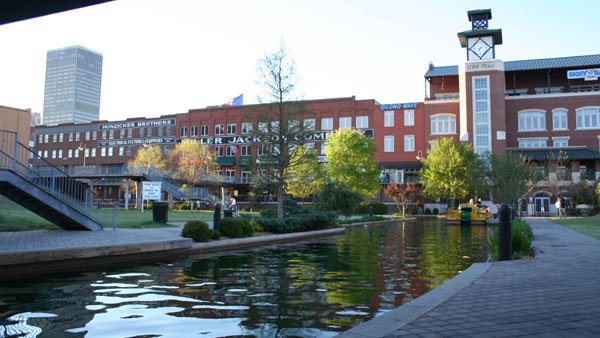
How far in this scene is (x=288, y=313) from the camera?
691 cm

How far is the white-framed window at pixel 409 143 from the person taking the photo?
6681 centimetres

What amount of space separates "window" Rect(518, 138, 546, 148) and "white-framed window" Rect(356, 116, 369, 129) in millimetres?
20289

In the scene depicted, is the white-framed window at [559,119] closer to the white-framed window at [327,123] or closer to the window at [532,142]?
the window at [532,142]

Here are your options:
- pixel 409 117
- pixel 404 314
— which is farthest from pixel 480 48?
pixel 404 314

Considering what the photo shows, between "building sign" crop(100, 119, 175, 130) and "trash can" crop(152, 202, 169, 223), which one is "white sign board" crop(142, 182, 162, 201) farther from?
"building sign" crop(100, 119, 175, 130)

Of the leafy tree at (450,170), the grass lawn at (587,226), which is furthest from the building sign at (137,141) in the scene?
the grass lawn at (587,226)

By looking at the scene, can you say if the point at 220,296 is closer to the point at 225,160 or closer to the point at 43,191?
the point at 43,191

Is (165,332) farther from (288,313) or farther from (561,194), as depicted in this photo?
(561,194)

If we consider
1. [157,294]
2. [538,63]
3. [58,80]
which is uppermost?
[58,80]

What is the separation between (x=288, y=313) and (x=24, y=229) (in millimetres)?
14094

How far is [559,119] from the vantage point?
202 ft

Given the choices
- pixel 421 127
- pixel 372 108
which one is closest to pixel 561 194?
pixel 421 127

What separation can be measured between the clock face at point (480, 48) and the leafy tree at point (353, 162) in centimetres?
2172

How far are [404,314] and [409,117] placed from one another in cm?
6367
